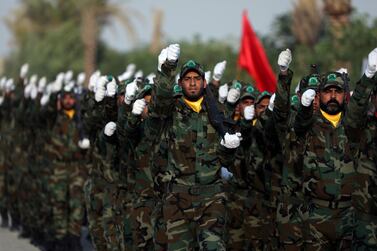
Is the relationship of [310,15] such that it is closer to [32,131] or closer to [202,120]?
[32,131]

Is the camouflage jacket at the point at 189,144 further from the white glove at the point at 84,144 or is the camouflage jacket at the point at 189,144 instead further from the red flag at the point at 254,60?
the red flag at the point at 254,60

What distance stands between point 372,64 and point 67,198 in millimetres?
6660

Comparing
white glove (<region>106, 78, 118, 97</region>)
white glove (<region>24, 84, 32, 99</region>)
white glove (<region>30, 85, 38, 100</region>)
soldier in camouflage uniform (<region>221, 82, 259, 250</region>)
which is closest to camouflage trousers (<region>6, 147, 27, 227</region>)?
white glove (<region>24, 84, 32, 99</region>)

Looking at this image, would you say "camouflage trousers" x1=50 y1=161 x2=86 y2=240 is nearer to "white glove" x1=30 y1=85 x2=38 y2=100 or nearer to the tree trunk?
"white glove" x1=30 y1=85 x2=38 y2=100

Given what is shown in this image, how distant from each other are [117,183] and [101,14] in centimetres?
3457

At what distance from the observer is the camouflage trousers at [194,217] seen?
27.6 feet

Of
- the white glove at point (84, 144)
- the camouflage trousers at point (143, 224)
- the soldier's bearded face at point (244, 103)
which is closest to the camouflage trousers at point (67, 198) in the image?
the white glove at point (84, 144)

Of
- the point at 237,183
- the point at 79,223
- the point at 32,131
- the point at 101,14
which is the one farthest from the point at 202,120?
the point at 101,14

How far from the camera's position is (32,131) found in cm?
1498

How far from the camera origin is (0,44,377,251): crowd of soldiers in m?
8.23

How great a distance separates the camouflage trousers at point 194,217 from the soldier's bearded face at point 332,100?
45.2 inches

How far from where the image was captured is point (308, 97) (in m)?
8.16

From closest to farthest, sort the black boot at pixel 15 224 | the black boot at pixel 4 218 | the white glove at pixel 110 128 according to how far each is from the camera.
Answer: the white glove at pixel 110 128 < the black boot at pixel 15 224 < the black boot at pixel 4 218

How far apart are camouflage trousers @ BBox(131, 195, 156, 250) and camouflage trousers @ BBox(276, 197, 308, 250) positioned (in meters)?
1.45
